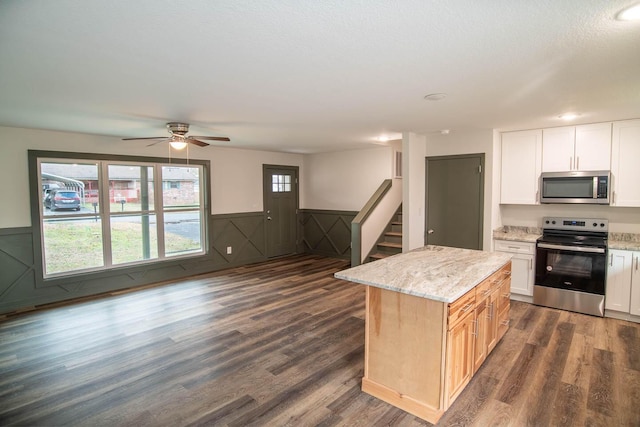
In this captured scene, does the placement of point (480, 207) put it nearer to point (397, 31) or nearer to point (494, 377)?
point (494, 377)

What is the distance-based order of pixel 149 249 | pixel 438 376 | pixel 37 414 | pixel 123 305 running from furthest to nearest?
pixel 149 249
pixel 123 305
pixel 37 414
pixel 438 376

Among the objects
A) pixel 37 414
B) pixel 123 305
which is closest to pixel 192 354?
pixel 37 414

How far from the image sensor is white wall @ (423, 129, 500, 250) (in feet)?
15.1

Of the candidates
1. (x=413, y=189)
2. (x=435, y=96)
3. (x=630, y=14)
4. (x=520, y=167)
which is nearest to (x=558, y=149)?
(x=520, y=167)

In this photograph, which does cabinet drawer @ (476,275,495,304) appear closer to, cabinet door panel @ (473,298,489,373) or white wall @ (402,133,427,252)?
cabinet door panel @ (473,298,489,373)

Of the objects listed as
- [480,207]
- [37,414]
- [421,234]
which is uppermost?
[480,207]

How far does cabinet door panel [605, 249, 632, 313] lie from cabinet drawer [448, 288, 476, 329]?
261 centimetres

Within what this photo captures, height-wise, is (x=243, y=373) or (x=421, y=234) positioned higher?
(x=421, y=234)

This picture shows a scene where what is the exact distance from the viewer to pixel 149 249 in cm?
566

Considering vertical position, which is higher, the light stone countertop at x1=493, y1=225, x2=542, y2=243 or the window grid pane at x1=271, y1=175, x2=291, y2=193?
the window grid pane at x1=271, y1=175, x2=291, y2=193

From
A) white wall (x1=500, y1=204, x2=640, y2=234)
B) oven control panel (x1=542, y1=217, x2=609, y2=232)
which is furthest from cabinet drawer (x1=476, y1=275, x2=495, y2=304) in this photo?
white wall (x1=500, y1=204, x2=640, y2=234)

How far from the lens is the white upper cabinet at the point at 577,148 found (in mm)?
4129

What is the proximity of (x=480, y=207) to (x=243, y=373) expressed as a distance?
12.0 feet

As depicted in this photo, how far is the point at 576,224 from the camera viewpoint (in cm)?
449
